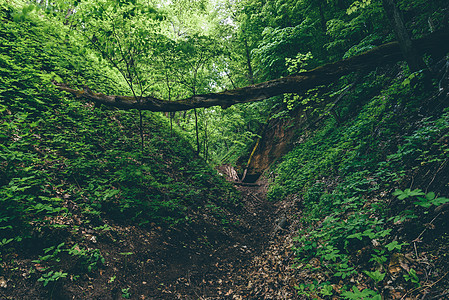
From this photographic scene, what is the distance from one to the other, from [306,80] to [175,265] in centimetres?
551

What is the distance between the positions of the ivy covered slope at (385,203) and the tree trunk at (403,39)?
1.36 ft

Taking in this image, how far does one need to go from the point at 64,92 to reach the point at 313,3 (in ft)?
36.8

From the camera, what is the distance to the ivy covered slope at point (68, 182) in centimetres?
271

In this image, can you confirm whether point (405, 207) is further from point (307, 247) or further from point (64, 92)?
point (64, 92)

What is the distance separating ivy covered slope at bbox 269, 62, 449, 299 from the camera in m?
2.39

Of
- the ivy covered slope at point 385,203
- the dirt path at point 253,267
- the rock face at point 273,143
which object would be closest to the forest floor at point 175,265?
the dirt path at point 253,267

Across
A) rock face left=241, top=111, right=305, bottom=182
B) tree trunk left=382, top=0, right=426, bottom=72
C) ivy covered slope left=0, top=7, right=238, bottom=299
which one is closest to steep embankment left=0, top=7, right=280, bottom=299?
ivy covered slope left=0, top=7, right=238, bottom=299

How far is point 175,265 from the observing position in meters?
4.05

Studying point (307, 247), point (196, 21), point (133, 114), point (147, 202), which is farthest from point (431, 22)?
point (196, 21)

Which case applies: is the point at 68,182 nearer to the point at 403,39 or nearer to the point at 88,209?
the point at 88,209

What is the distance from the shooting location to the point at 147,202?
4859 mm

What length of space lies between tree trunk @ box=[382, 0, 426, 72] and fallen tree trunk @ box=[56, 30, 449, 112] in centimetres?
21

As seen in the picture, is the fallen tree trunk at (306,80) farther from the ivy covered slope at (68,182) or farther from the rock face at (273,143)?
the rock face at (273,143)

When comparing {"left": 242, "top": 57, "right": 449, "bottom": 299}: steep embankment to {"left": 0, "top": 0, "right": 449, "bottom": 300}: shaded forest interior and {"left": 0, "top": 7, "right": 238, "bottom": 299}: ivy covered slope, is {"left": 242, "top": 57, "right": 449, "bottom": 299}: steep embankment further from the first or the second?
{"left": 0, "top": 7, "right": 238, "bottom": 299}: ivy covered slope
